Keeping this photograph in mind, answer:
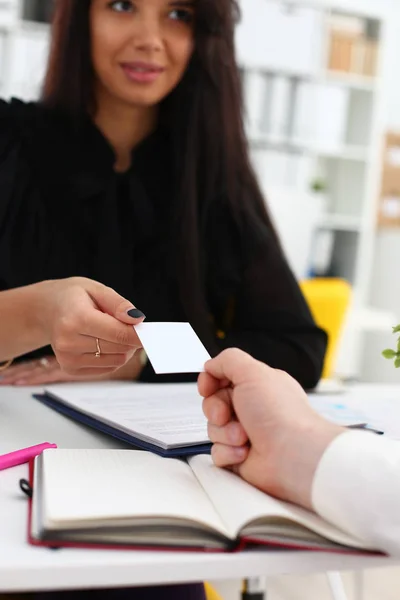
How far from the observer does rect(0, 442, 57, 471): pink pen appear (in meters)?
0.67

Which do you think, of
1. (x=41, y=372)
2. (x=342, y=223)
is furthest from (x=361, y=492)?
(x=342, y=223)

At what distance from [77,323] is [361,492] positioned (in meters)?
0.33

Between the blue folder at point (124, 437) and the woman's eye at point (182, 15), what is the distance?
781 millimetres

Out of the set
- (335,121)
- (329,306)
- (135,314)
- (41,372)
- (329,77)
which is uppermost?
(329,77)

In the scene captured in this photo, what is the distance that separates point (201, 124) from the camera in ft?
4.89

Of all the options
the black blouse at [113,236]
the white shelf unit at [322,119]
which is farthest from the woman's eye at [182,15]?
the white shelf unit at [322,119]

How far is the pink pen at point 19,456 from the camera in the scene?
0.67 metres

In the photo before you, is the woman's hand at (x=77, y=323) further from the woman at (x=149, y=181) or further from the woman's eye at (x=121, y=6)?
the woman's eye at (x=121, y=6)

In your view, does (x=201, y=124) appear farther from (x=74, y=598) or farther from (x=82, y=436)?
(x=74, y=598)

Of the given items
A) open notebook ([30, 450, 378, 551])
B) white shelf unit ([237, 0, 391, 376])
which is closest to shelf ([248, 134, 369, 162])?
white shelf unit ([237, 0, 391, 376])

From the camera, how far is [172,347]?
0.66 m

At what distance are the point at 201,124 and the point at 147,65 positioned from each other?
183mm

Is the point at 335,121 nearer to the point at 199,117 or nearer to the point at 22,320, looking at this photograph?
the point at 199,117

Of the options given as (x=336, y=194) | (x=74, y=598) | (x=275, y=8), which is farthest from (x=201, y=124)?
(x=336, y=194)
